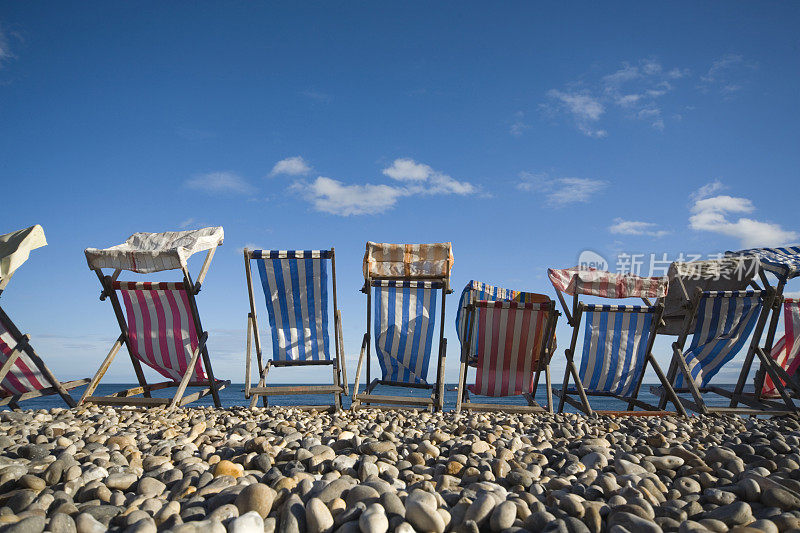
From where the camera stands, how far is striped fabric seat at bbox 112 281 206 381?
500 centimetres

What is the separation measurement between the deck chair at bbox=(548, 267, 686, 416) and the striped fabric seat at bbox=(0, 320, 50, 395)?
548cm

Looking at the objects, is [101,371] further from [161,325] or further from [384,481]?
[384,481]

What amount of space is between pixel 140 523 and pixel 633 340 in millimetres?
5156

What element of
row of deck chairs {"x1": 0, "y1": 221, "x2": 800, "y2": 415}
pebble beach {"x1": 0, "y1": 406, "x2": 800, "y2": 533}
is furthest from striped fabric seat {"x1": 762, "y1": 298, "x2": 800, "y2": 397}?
pebble beach {"x1": 0, "y1": 406, "x2": 800, "y2": 533}

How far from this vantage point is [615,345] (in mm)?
5340

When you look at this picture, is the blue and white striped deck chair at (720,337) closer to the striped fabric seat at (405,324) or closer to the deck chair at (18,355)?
the striped fabric seat at (405,324)

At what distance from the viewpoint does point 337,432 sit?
316 centimetres

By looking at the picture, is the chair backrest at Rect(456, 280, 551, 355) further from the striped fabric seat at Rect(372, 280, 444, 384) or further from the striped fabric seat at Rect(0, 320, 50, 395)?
the striped fabric seat at Rect(0, 320, 50, 395)

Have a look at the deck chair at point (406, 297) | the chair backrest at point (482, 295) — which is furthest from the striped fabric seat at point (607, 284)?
the deck chair at point (406, 297)

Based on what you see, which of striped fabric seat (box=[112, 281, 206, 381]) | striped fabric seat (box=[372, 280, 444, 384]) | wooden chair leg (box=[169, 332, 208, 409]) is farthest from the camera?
striped fabric seat (box=[372, 280, 444, 384])

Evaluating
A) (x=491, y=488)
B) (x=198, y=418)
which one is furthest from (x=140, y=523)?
(x=198, y=418)

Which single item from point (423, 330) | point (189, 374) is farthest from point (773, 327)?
point (189, 374)

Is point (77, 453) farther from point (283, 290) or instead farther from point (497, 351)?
point (497, 351)

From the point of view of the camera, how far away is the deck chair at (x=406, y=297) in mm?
5195
